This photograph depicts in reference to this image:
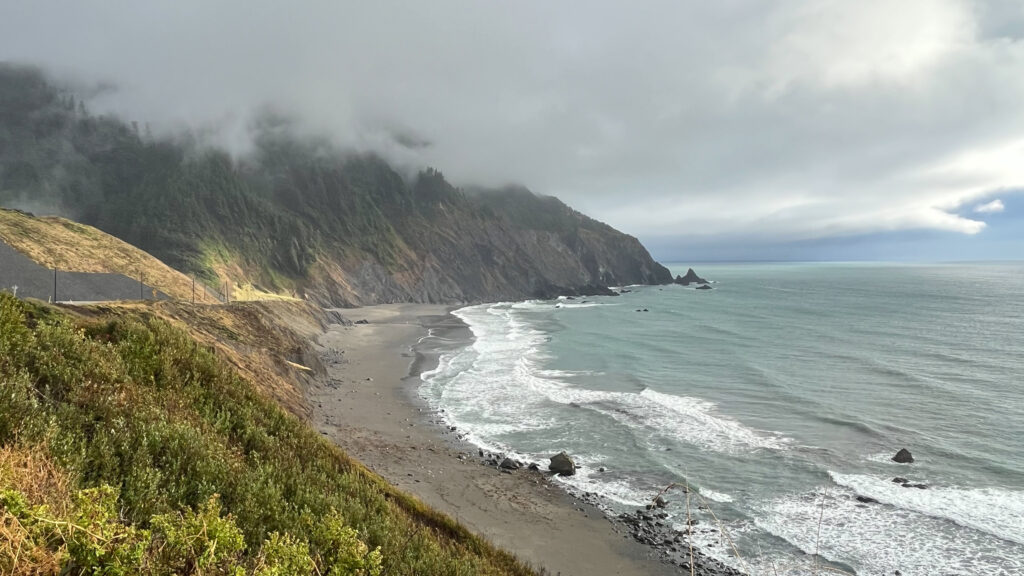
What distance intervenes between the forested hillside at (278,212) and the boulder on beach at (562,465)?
69443 mm

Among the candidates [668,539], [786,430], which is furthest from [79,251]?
[786,430]

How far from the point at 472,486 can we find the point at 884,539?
16.6m

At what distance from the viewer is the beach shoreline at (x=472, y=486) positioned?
1809 centimetres

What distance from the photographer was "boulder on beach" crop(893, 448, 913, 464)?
25734 mm

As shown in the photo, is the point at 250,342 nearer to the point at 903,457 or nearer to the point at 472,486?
the point at 472,486

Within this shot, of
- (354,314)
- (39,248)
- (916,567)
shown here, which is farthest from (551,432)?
(354,314)

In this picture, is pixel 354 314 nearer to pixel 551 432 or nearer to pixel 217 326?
pixel 217 326

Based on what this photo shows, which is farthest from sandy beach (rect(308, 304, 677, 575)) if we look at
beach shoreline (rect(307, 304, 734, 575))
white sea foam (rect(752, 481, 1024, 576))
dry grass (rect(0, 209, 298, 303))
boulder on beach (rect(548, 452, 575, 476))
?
dry grass (rect(0, 209, 298, 303))

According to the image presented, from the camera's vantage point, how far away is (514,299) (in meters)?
144

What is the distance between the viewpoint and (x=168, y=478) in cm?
715

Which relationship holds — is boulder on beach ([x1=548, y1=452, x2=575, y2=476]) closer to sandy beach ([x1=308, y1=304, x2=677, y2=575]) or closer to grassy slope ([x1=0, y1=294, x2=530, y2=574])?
sandy beach ([x1=308, y1=304, x2=677, y2=575])

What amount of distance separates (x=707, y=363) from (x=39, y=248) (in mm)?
60989

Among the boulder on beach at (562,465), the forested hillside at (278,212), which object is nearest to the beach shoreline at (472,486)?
the boulder on beach at (562,465)

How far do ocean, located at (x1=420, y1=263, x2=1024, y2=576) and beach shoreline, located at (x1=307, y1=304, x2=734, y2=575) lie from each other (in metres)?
1.56
